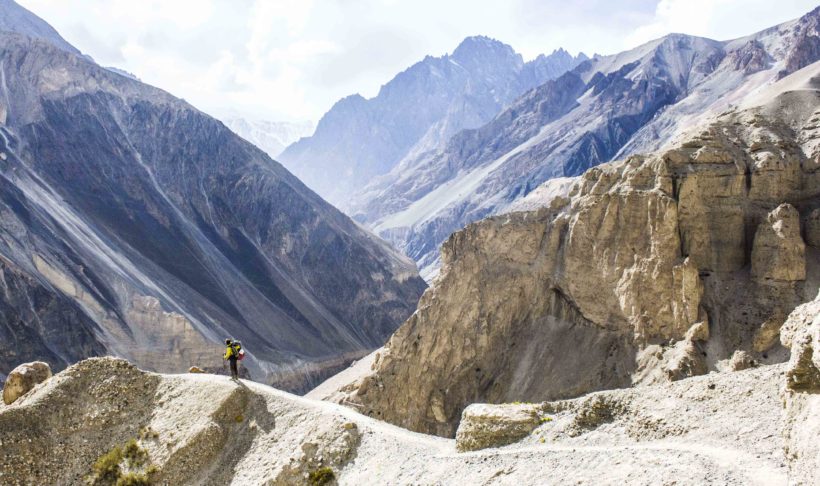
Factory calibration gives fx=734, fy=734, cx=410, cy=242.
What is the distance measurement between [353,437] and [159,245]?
84190mm

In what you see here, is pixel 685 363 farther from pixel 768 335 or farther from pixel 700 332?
pixel 768 335

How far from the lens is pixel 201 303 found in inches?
3403

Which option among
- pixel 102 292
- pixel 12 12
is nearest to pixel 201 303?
pixel 102 292

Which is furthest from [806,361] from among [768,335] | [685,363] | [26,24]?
[26,24]

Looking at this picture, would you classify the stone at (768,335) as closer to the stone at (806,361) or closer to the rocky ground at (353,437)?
the rocky ground at (353,437)

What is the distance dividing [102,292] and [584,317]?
53578 millimetres

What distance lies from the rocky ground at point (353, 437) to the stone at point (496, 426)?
243mm

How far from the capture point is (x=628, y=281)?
37.9m

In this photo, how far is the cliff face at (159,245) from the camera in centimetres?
7175

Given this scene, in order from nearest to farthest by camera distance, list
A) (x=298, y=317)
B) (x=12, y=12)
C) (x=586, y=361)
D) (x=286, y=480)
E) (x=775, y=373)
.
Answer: (x=775, y=373) → (x=286, y=480) → (x=586, y=361) → (x=298, y=317) → (x=12, y=12)

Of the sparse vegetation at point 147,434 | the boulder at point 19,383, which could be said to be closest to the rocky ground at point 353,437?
the sparse vegetation at point 147,434

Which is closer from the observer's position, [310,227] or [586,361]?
[586,361]

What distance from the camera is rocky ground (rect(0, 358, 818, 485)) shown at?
1377 cm

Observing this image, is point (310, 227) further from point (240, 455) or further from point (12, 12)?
point (240, 455)
